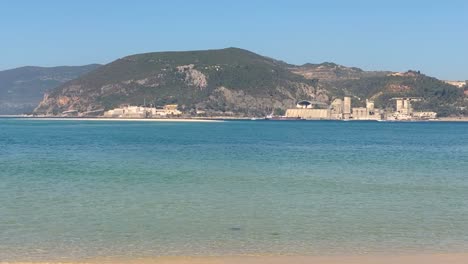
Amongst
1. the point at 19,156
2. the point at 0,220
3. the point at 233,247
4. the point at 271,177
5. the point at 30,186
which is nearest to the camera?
the point at 233,247

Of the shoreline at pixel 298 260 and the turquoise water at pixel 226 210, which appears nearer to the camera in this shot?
the shoreline at pixel 298 260

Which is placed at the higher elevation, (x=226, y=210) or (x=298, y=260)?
(x=298, y=260)

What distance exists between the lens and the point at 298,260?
18312 millimetres

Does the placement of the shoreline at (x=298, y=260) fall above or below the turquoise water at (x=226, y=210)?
above

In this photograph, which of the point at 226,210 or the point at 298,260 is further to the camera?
the point at 226,210

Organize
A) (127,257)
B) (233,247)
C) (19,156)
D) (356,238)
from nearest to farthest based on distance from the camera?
1. (127,257)
2. (233,247)
3. (356,238)
4. (19,156)

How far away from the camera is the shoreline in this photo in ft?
59.2

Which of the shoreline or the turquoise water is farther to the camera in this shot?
→ the turquoise water

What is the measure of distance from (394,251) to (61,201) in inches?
591

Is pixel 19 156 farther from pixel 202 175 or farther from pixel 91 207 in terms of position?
pixel 91 207

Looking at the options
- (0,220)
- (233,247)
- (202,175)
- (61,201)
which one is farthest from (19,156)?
(233,247)

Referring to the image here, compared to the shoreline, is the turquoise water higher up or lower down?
lower down

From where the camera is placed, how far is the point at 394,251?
19.6 metres

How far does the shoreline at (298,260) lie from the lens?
59.2 ft
